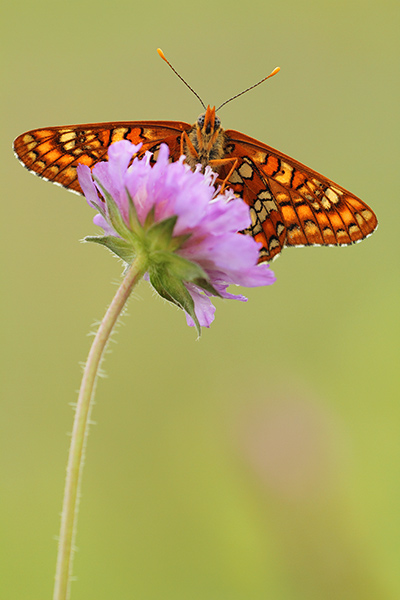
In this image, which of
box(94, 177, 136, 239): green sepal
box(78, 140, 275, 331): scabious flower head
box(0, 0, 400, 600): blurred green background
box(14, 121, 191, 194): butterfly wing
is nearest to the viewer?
box(78, 140, 275, 331): scabious flower head

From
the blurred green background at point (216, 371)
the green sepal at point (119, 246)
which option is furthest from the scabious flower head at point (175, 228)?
the blurred green background at point (216, 371)

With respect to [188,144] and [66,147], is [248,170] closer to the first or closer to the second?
[188,144]

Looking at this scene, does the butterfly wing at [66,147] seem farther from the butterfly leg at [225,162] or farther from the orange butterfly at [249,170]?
the butterfly leg at [225,162]

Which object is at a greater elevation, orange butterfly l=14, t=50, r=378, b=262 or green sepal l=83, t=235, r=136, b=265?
orange butterfly l=14, t=50, r=378, b=262

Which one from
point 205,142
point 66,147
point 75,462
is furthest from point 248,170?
point 75,462

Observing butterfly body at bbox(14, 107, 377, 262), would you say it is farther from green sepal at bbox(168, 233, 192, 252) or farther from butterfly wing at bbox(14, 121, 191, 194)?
green sepal at bbox(168, 233, 192, 252)

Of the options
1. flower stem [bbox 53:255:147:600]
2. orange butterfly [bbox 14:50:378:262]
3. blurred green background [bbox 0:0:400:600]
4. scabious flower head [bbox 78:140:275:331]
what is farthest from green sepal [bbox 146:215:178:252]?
blurred green background [bbox 0:0:400:600]

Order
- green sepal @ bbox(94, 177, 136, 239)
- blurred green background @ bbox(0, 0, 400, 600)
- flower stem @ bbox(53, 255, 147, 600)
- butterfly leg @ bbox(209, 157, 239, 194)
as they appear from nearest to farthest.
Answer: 1. flower stem @ bbox(53, 255, 147, 600)
2. green sepal @ bbox(94, 177, 136, 239)
3. butterfly leg @ bbox(209, 157, 239, 194)
4. blurred green background @ bbox(0, 0, 400, 600)
